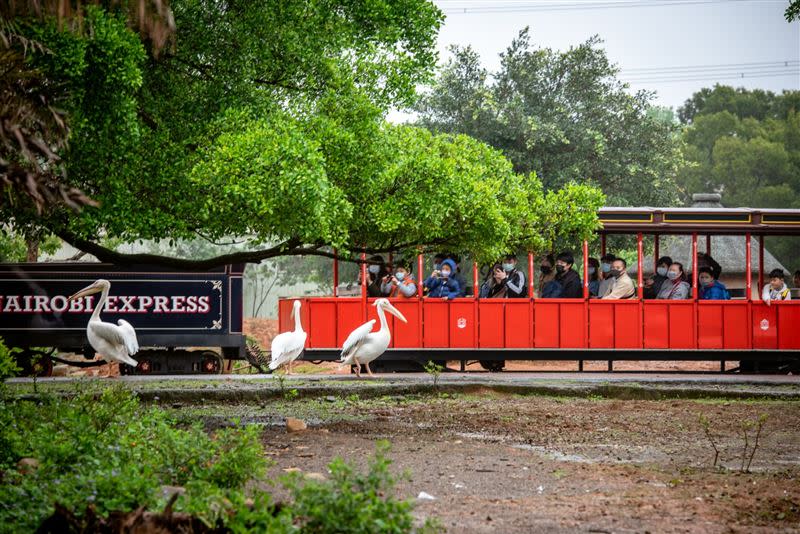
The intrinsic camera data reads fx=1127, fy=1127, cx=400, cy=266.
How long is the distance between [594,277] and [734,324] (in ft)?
9.93

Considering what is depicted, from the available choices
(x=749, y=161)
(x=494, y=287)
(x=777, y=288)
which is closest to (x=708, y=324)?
(x=777, y=288)

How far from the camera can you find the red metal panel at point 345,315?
75.3 feet

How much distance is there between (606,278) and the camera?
23531 mm

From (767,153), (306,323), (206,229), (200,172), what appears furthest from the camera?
(767,153)

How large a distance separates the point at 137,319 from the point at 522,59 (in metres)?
26.5

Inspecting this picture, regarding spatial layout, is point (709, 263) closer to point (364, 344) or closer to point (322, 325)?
point (322, 325)

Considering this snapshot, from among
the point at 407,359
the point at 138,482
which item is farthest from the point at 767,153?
the point at 138,482

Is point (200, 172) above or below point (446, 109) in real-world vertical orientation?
below

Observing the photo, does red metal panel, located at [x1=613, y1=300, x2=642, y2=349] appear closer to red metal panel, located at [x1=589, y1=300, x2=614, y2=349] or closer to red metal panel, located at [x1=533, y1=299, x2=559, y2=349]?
red metal panel, located at [x1=589, y1=300, x2=614, y2=349]

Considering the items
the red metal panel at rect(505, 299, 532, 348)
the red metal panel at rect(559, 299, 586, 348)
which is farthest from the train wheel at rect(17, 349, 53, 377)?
the red metal panel at rect(559, 299, 586, 348)

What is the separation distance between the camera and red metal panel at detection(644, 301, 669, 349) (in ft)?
75.9

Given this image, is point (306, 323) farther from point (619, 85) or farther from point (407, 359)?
point (619, 85)

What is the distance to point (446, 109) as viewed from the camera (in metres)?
45.2

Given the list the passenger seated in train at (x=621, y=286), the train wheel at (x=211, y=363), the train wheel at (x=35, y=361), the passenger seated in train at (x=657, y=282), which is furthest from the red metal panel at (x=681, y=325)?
the train wheel at (x=35, y=361)
